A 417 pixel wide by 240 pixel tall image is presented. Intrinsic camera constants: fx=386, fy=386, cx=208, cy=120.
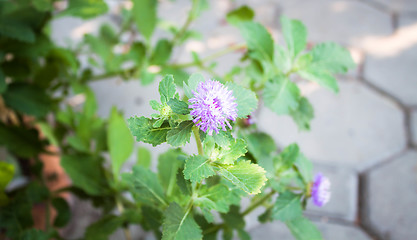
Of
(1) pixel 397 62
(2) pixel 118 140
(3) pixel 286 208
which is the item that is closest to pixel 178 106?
(3) pixel 286 208

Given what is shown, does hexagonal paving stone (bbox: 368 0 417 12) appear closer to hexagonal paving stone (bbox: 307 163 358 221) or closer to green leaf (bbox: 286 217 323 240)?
hexagonal paving stone (bbox: 307 163 358 221)

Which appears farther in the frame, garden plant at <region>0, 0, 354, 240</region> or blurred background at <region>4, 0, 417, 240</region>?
blurred background at <region>4, 0, 417, 240</region>

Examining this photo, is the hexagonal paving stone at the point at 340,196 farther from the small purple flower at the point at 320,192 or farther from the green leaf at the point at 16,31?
the green leaf at the point at 16,31

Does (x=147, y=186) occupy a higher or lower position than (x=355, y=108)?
higher

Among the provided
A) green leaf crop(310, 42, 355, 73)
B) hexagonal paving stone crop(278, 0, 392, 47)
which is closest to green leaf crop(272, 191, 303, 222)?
green leaf crop(310, 42, 355, 73)

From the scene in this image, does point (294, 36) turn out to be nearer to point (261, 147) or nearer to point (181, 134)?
point (261, 147)

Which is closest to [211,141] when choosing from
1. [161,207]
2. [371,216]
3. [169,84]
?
[169,84]

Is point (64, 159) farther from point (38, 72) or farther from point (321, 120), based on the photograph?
point (321, 120)

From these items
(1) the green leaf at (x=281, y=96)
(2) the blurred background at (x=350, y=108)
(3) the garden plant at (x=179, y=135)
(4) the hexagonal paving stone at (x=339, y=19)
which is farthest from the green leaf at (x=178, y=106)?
(4) the hexagonal paving stone at (x=339, y=19)
